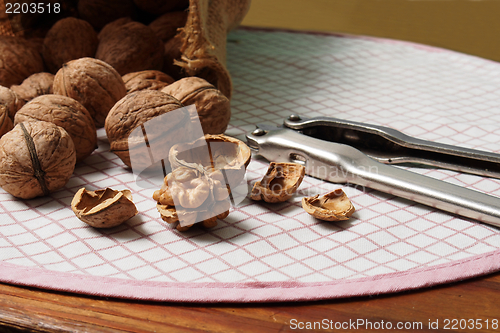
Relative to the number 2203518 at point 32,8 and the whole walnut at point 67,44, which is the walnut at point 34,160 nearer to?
the whole walnut at point 67,44

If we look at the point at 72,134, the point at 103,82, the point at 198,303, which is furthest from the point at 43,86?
the point at 198,303

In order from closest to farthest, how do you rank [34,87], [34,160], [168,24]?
[34,160] < [34,87] < [168,24]

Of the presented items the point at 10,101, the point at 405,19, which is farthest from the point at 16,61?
the point at 405,19

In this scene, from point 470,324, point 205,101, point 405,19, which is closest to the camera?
point 470,324

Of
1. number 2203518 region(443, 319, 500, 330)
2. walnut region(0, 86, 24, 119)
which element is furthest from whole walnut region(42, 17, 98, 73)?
number 2203518 region(443, 319, 500, 330)

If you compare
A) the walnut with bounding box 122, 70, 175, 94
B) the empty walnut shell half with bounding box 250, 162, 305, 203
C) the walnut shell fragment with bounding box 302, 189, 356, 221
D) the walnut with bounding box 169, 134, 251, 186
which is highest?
the walnut with bounding box 122, 70, 175, 94

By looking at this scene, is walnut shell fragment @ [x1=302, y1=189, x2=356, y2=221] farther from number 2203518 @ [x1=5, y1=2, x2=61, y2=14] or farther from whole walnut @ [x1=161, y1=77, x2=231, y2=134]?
number 2203518 @ [x1=5, y1=2, x2=61, y2=14]

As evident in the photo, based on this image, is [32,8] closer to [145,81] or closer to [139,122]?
[145,81]

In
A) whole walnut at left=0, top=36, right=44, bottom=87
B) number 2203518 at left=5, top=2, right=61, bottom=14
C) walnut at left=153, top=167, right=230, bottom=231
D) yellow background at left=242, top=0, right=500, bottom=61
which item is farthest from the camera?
yellow background at left=242, top=0, right=500, bottom=61
